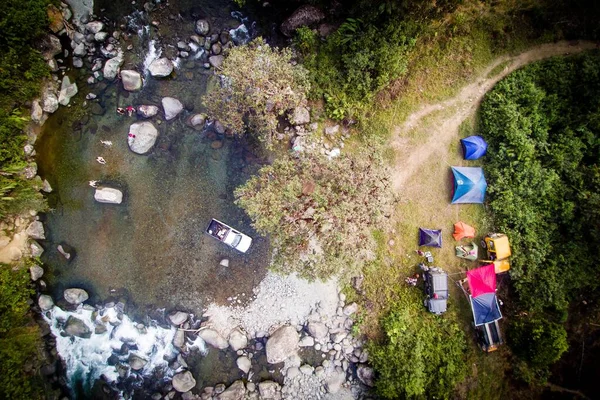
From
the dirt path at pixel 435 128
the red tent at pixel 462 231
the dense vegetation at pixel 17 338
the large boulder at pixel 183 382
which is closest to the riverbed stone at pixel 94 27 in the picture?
the dense vegetation at pixel 17 338

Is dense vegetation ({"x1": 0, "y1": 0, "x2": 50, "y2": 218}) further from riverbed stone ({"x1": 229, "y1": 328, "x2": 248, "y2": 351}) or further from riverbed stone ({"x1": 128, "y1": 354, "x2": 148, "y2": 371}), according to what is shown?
riverbed stone ({"x1": 229, "y1": 328, "x2": 248, "y2": 351})

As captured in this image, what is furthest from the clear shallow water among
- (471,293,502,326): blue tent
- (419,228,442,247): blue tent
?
(471,293,502,326): blue tent

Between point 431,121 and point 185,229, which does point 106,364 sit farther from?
point 431,121

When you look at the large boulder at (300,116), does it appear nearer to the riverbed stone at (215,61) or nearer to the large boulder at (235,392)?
the riverbed stone at (215,61)

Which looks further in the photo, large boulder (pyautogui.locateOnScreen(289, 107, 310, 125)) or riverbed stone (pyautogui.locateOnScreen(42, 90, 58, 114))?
large boulder (pyautogui.locateOnScreen(289, 107, 310, 125))

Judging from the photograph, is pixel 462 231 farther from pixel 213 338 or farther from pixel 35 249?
pixel 35 249

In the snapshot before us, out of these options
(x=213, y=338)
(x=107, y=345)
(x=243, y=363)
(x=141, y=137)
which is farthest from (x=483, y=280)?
(x=107, y=345)

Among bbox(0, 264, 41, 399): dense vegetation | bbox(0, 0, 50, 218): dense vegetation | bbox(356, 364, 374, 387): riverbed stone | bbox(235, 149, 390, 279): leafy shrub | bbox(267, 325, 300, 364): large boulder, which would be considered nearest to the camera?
bbox(235, 149, 390, 279): leafy shrub
